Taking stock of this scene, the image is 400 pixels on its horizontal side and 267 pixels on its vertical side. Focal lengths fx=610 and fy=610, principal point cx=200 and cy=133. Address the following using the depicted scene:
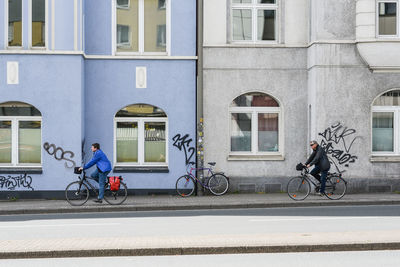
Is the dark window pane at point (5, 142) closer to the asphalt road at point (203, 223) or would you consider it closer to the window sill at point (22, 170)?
the window sill at point (22, 170)

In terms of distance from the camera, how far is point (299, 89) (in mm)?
18781

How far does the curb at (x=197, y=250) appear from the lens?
A: 8633 mm

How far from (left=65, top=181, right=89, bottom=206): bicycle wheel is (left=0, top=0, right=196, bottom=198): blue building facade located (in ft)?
5.79

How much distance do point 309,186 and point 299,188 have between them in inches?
11.9

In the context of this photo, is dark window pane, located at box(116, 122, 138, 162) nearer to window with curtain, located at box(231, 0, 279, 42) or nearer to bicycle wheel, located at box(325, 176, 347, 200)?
window with curtain, located at box(231, 0, 279, 42)

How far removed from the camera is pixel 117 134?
1861cm

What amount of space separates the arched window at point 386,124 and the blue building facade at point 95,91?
18.2 ft

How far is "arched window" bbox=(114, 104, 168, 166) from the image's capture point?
1861 cm

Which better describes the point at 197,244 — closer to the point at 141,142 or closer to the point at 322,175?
the point at 322,175

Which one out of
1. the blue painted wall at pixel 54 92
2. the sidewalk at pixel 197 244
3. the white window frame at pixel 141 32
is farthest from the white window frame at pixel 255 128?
the sidewalk at pixel 197 244

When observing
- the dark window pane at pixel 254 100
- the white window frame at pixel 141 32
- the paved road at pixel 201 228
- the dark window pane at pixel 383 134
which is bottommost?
the paved road at pixel 201 228

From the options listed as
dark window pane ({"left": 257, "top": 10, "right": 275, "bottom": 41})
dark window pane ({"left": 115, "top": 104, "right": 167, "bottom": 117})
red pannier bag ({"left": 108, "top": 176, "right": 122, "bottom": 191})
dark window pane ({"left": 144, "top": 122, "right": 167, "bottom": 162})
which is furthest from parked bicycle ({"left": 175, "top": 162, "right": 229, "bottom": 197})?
dark window pane ({"left": 257, "top": 10, "right": 275, "bottom": 41})

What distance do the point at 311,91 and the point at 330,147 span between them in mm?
1784

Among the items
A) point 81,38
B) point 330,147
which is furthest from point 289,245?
point 81,38
